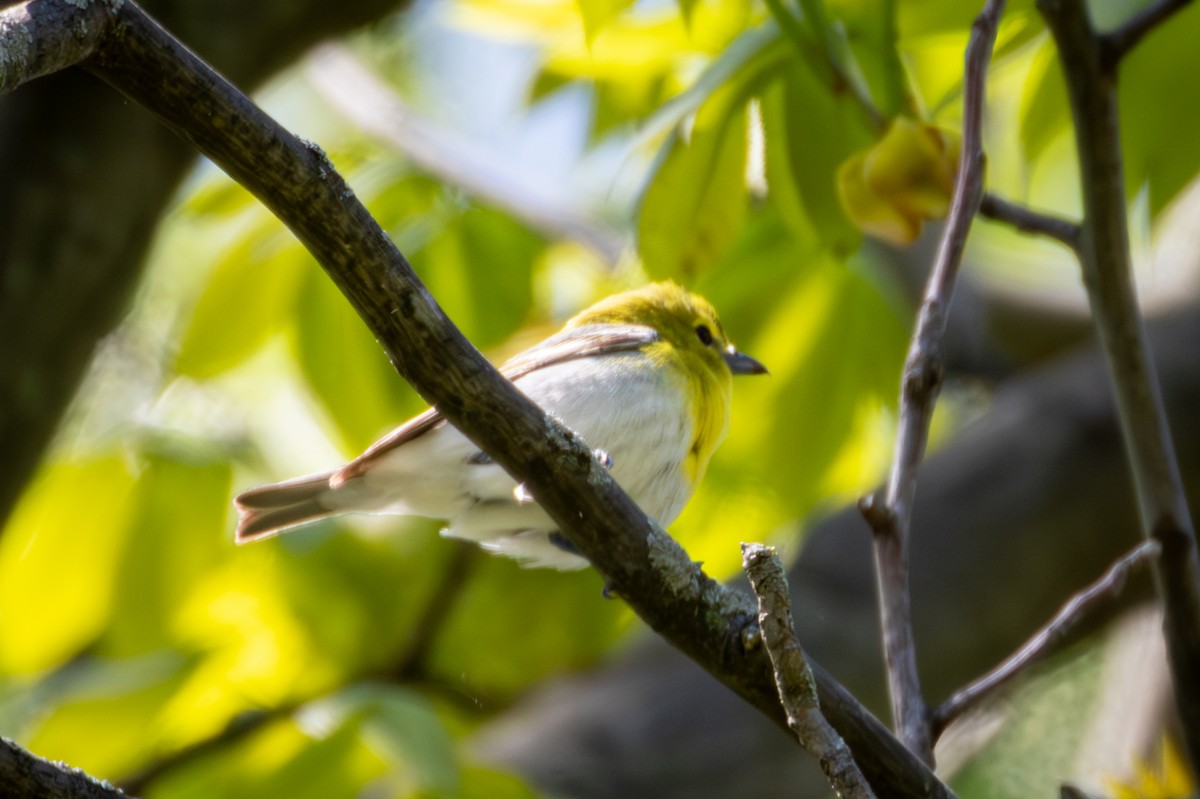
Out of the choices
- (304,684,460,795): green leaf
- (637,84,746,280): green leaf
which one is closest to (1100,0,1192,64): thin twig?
(637,84,746,280): green leaf

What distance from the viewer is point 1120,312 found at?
2.02 m

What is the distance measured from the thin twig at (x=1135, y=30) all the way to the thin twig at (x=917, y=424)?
0.75 ft

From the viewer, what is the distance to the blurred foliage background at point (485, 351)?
2.12 meters

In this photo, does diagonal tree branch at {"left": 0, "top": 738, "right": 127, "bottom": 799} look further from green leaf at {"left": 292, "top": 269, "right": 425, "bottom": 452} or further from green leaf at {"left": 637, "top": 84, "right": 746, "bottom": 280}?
green leaf at {"left": 292, "top": 269, "right": 425, "bottom": 452}

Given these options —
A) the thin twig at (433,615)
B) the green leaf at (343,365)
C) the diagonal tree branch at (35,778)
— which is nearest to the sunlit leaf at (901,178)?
the diagonal tree branch at (35,778)

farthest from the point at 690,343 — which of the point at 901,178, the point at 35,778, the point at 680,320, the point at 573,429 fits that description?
the point at 35,778

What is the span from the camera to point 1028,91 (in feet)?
7.55

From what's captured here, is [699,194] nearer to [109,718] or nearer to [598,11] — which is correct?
[598,11]

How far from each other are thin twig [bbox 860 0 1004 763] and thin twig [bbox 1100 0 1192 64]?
Answer: 228 mm

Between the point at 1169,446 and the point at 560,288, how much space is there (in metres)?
3.11

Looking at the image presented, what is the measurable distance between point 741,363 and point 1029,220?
37.5 inches

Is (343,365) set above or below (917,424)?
above

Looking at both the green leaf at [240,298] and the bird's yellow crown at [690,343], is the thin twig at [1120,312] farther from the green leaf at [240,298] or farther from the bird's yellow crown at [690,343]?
the green leaf at [240,298]

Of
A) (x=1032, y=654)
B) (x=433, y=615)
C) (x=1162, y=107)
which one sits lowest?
(x=1032, y=654)
